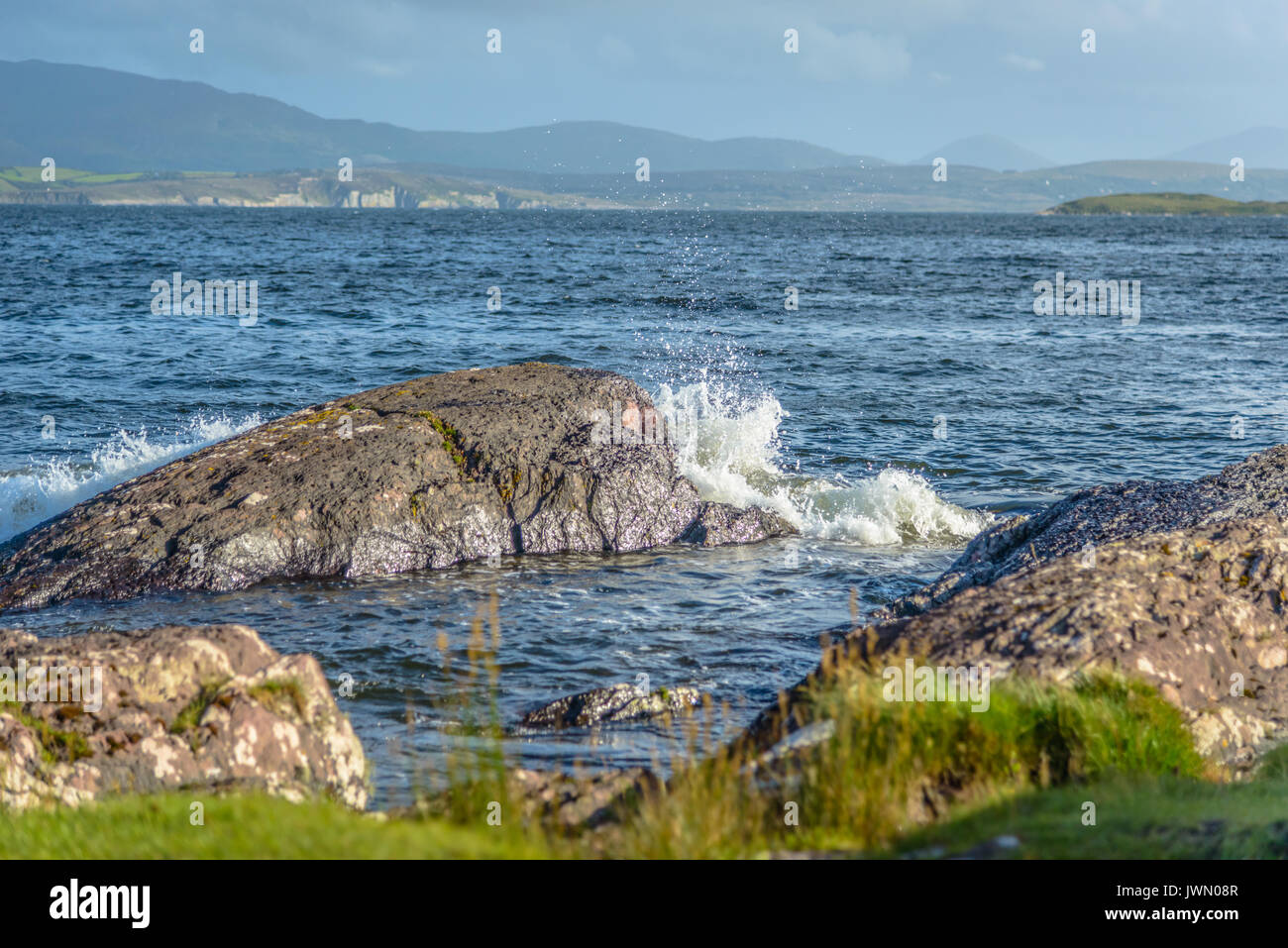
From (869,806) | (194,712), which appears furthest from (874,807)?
(194,712)

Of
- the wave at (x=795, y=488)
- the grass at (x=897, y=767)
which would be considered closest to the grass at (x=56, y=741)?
the grass at (x=897, y=767)

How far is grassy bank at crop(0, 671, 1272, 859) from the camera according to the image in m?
4.17

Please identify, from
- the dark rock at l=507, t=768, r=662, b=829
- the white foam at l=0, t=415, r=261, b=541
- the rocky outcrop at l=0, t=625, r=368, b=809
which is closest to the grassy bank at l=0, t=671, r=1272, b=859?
the dark rock at l=507, t=768, r=662, b=829

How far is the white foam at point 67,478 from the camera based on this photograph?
14.3 meters

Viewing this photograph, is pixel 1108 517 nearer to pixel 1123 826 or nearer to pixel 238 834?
pixel 1123 826

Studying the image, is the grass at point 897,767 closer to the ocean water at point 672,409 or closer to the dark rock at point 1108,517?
the ocean water at point 672,409

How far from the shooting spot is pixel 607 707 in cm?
802

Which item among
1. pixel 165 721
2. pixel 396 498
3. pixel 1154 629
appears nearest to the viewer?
pixel 165 721

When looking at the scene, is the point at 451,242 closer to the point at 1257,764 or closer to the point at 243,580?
the point at 243,580

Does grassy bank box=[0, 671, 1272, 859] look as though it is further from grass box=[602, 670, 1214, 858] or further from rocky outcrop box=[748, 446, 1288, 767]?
rocky outcrop box=[748, 446, 1288, 767]

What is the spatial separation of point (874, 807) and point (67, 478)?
46.7 feet
